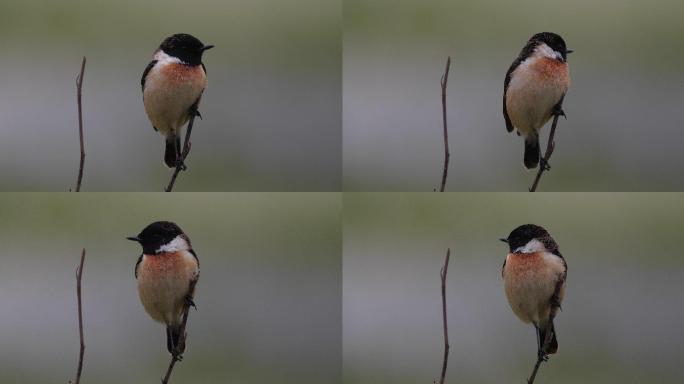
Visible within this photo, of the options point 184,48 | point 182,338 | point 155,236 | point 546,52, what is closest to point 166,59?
point 184,48

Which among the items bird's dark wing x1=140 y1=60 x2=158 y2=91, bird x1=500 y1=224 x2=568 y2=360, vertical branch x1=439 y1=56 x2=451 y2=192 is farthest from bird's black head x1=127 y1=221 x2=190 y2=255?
bird x1=500 y1=224 x2=568 y2=360

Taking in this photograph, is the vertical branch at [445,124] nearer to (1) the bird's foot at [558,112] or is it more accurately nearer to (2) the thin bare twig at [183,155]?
(1) the bird's foot at [558,112]

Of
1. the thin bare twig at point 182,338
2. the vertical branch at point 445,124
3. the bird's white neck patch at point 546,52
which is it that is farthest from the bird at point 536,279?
the thin bare twig at point 182,338

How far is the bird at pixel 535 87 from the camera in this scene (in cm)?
267

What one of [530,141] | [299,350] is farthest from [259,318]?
[530,141]

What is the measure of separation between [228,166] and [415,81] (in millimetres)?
507

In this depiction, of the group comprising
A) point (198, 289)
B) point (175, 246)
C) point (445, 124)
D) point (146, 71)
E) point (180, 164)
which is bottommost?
point (198, 289)

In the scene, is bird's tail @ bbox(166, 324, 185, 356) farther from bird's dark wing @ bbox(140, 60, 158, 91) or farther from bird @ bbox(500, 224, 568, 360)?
bird @ bbox(500, 224, 568, 360)

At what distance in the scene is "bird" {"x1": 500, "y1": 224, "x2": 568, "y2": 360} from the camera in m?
2.65

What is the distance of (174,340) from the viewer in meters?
2.73

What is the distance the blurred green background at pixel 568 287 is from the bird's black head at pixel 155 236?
520 millimetres

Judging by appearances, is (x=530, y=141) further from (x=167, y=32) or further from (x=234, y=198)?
(x=167, y=32)

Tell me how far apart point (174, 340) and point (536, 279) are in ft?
2.91

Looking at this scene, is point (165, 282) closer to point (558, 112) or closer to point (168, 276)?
point (168, 276)
